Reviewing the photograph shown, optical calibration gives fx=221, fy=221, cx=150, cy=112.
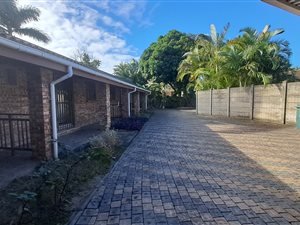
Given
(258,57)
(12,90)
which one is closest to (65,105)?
(12,90)

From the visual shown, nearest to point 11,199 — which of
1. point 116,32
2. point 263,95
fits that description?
point 263,95

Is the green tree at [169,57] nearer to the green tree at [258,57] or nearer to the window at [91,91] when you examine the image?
the green tree at [258,57]

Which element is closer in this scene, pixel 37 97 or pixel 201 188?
pixel 201 188

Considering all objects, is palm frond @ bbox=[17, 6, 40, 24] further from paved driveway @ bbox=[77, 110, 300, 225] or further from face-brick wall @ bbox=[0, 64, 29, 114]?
paved driveway @ bbox=[77, 110, 300, 225]

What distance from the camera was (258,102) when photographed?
41.3ft

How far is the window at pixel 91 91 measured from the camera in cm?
1131

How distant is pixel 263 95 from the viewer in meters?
12.2

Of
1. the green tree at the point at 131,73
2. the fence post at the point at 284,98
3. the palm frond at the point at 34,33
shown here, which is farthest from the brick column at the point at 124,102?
the green tree at the point at 131,73

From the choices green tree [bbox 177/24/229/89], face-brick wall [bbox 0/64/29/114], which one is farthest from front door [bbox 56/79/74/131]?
green tree [bbox 177/24/229/89]

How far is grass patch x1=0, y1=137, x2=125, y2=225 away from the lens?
9.08ft

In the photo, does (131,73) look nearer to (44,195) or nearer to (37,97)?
(37,97)

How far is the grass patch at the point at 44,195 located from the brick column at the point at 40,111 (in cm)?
82

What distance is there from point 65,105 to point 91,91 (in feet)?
8.73

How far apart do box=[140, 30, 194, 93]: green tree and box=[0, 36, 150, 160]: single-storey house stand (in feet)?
64.7
